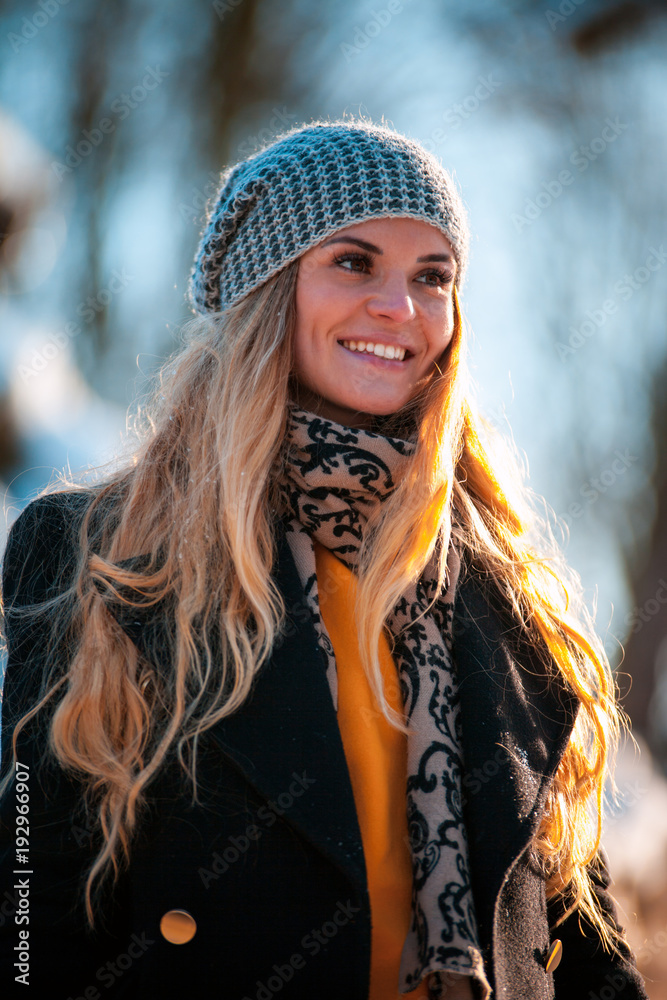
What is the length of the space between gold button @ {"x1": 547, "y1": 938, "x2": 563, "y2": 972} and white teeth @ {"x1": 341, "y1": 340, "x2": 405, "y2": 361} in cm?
129

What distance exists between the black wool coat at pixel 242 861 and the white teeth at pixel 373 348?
0.58 m

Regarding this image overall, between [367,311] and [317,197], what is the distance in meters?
0.28

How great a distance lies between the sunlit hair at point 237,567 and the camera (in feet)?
4.58

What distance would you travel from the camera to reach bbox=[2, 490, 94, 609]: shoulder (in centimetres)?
155

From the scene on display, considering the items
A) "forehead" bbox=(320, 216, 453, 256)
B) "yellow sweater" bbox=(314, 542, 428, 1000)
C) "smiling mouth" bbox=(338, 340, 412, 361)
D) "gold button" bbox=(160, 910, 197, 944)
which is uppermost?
"forehead" bbox=(320, 216, 453, 256)

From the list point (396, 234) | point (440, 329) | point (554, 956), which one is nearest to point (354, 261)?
point (396, 234)

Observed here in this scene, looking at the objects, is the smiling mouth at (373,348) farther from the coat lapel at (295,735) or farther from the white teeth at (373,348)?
the coat lapel at (295,735)

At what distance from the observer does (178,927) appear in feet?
4.25

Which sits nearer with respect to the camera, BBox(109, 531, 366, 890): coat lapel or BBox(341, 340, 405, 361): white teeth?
BBox(109, 531, 366, 890): coat lapel

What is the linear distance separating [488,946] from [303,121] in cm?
354

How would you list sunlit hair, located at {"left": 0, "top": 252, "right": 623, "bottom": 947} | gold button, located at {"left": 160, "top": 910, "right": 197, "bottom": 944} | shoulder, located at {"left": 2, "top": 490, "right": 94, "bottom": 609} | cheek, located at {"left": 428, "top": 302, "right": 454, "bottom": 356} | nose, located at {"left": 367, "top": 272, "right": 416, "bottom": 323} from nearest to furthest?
gold button, located at {"left": 160, "top": 910, "right": 197, "bottom": 944}
sunlit hair, located at {"left": 0, "top": 252, "right": 623, "bottom": 947}
shoulder, located at {"left": 2, "top": 490, "right": 94, "bottom": 609}
nose, located at {"left": 367, "top": 272, "right": 416, "bottom": 323}
cheek, located at {"left": 428, "top": 302, "right": 454, "bottom": 356}

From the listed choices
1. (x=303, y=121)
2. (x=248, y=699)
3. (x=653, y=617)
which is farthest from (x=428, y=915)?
(x=303, y=121)

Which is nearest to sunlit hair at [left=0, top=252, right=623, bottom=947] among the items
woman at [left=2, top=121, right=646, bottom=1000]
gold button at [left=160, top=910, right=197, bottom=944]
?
woman at [left=2, top=121, right=646, bottom=1000]

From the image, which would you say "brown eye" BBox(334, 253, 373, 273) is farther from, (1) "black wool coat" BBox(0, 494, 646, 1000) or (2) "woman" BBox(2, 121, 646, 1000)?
(1) "black wool coat" BBox(0, 494, 646, 1000)
